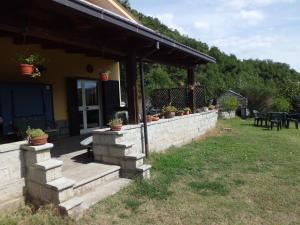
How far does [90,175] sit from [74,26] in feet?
8.77

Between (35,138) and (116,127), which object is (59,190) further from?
(116,127)

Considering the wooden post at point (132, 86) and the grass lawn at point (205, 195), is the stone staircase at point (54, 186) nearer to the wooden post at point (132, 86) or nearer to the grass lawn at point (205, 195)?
the grass lawn at point (205, 195)

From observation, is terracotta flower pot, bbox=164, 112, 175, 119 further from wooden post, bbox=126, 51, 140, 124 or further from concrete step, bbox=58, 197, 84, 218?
concrete step, bbox=58, 197, 84, 218

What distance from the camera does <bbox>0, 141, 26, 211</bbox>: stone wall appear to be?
160 inches

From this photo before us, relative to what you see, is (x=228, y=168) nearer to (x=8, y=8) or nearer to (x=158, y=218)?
(x=158, y=218)

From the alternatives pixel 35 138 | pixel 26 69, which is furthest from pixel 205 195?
pixel 26 69

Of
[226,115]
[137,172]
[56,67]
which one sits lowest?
[137,172]

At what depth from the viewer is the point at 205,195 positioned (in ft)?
16.5

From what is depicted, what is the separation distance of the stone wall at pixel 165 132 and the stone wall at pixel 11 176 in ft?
6.45

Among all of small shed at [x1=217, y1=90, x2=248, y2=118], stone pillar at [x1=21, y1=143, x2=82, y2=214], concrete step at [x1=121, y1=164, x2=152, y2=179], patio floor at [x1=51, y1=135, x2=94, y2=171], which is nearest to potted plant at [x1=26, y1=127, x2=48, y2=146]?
stone pillar at [x1=21, y1=143, x2=82, y2=214]

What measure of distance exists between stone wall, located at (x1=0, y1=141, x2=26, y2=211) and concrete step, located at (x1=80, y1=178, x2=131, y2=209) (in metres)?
0.90

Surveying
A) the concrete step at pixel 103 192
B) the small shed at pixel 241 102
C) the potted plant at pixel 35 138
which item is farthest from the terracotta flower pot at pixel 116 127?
the small shed at pixel 241 102

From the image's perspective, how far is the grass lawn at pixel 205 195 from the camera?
4145 mm

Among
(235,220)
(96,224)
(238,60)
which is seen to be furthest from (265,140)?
(238,60)
